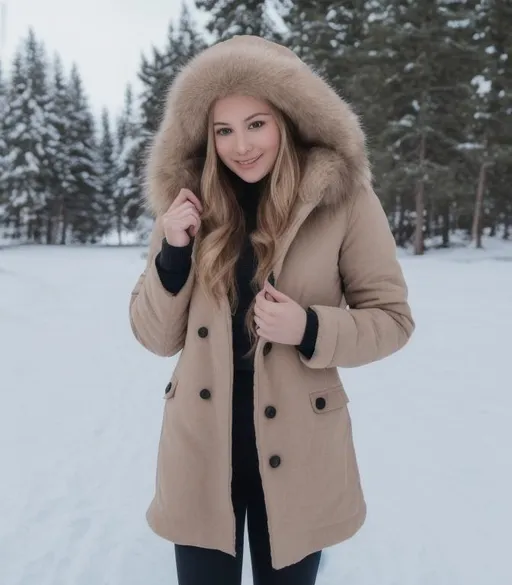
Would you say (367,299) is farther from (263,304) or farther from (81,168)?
(81,168)

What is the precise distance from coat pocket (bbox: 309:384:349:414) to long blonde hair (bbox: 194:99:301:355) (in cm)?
26

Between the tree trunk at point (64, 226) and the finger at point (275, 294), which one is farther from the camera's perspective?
the tree trunk at point (64, 226)

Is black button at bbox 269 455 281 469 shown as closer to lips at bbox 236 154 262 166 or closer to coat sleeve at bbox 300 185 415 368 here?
coat sleeve at bbox 300 185 415 368

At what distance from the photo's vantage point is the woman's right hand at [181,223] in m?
1.75

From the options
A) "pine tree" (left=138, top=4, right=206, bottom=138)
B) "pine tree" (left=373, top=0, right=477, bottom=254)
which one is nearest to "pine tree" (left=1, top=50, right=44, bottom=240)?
"pine tree" (left=138, top=4, right=206, bottom=138)

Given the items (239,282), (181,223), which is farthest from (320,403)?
(181,223)

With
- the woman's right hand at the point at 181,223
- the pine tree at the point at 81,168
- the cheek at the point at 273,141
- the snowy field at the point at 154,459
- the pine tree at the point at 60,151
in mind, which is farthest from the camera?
the pine tree at the point at 81,168

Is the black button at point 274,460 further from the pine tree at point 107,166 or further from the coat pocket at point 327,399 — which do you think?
the pine tree at point 107,166

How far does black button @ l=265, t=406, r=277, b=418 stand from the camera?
1.74 meters

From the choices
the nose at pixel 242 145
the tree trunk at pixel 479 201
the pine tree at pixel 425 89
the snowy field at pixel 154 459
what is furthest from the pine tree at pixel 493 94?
the nose at pixel 242 145

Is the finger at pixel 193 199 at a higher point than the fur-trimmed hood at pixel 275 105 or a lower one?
lower

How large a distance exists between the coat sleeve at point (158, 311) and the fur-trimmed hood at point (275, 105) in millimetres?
279

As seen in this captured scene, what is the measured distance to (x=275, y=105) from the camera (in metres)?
1.89

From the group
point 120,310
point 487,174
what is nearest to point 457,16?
point 487,174
